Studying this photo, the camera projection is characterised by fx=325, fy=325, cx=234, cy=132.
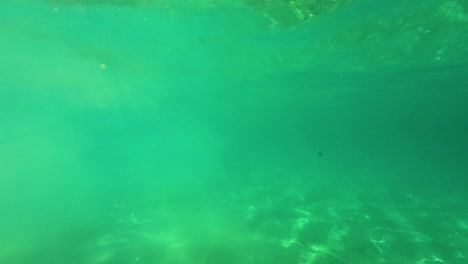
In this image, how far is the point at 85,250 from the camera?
36.6 feet

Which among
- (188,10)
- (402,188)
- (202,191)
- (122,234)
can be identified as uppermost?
(402,188)

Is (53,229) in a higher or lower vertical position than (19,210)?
higher

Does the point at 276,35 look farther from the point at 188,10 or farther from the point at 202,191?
the point at 202,191

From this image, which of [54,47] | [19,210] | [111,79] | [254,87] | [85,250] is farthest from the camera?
[254,87]

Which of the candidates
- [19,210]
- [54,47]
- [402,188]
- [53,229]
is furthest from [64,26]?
[402,188]

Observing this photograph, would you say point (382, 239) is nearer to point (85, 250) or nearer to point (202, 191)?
point (85, 250)

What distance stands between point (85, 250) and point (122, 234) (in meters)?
1.68

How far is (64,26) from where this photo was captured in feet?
70.4

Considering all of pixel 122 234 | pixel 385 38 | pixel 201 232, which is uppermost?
pixel 385 38

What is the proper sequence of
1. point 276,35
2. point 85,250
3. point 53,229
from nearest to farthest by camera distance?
point 85,250 → point 53,229 → point 276,35

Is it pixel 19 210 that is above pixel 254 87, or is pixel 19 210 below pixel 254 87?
below

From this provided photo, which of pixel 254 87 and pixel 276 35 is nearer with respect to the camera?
pixel 276 35

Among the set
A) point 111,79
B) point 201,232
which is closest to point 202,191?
point 201,232

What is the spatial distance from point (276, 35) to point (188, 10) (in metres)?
6.52
